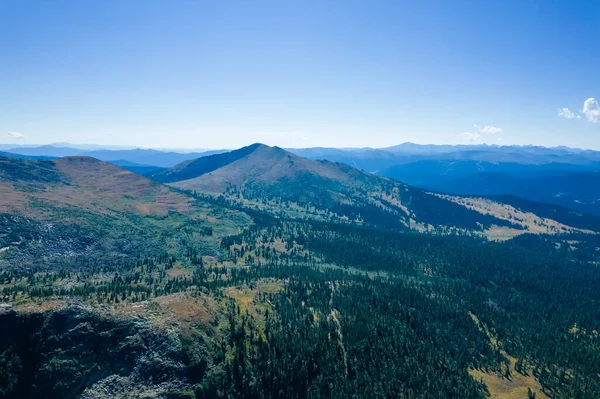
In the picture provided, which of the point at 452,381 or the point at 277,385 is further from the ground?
the point at 277,385

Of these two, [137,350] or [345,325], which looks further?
[345,325]

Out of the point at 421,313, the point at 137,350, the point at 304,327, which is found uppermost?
the point at 137,350

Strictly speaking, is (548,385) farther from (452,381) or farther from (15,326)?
(15,326)

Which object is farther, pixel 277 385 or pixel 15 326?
pixel 277 385

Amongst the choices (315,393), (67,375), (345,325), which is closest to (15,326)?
(67,375)

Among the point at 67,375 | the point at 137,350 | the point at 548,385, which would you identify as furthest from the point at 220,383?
the point at 548,385

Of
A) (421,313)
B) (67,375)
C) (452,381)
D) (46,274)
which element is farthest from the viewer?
(46,274)

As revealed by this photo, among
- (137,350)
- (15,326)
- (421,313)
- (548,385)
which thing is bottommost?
(548,385)

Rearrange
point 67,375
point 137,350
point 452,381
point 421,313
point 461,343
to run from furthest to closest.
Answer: point 421,313 < point 461,343 < point 452,381 < point 137,350 < point 67,375

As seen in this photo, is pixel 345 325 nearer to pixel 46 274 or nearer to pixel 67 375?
pixel 67 375
